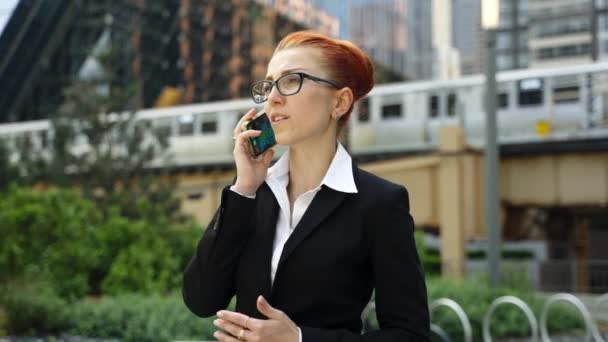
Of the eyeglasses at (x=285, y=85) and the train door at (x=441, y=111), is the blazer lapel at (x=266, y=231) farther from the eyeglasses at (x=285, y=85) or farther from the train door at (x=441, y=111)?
the train door at (x=441, y=111)

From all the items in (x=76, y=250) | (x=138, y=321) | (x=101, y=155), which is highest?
(x=101, y=155)

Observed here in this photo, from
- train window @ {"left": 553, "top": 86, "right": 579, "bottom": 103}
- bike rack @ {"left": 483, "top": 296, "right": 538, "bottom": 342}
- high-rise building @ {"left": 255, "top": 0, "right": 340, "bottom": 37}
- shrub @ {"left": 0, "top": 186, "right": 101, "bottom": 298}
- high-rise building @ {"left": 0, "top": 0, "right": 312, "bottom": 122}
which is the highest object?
high-rise building @ {"left": 255, "top": 0, "right": 340, "bottom": 37}

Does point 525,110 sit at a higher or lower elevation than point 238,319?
higher

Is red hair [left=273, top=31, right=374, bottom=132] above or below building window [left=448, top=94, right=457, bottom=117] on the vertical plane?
below

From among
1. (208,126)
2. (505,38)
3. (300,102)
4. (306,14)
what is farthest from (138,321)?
(505,38)

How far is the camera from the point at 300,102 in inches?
84.8

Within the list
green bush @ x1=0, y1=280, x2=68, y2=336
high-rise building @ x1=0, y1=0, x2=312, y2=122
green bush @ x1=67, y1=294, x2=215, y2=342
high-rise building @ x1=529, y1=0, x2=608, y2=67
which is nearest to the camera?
green bush @ x1=67, y1=294, x2=215, y2=342

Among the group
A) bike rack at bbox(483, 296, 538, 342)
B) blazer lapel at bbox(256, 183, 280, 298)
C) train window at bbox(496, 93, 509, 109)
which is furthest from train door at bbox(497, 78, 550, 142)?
blazer lapel at bbox(256, 183, 280, 298)

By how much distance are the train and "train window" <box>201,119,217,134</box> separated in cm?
3

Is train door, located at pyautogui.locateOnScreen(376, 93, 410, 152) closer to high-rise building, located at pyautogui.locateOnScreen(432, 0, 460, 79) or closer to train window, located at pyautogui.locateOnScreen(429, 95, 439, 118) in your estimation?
train window, located at pyautogui.locateOnScreen(429, 95, 439, 118)

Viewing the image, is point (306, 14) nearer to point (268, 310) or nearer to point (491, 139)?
point (491, 139)

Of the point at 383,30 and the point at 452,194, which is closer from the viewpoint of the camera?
the point at 452,194

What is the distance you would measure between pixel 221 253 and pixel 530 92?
25.0 m

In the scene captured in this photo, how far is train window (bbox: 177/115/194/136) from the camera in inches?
1218
